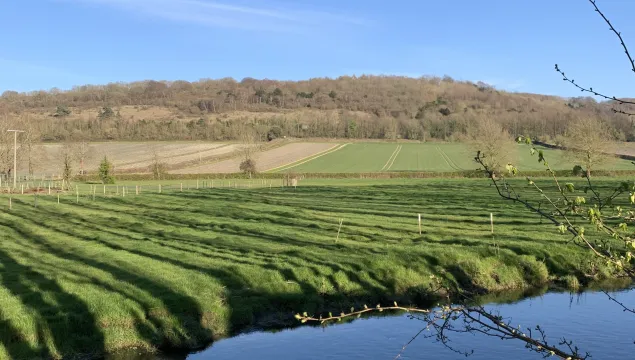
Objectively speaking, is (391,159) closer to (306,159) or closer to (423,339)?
(306,159)

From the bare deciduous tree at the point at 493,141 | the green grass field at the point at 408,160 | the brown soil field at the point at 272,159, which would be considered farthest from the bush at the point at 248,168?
the bare deciduous tree at the point at 493,141

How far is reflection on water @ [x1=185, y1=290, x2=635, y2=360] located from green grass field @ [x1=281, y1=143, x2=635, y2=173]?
7293 centimetres

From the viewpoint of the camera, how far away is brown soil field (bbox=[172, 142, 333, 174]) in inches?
4419

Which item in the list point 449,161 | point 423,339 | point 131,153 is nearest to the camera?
point 423,339

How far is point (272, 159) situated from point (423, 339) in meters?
113

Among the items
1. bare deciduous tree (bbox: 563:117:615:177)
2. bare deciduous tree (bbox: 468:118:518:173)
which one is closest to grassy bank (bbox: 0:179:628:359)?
bare deciduous tree (bbox: 563:117:615:177)

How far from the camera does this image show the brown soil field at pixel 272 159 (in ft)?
368

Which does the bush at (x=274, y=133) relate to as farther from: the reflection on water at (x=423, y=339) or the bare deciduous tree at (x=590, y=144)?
the reflection on water at (x=423, y=339)

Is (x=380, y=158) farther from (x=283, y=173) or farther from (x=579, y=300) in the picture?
(x=579, y=300)

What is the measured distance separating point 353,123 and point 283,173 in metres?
73.7

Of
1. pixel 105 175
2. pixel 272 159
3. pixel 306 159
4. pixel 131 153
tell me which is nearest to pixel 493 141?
pixel 306 159

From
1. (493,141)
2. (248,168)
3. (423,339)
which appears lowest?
(423,339)

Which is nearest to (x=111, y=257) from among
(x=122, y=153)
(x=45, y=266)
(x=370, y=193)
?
(x=45, y=266)

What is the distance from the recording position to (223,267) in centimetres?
2230
